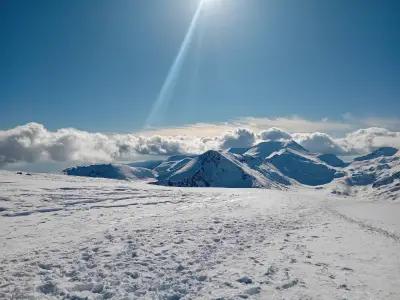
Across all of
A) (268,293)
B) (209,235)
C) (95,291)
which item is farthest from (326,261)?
(95,291)

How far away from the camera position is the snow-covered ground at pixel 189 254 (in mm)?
12977

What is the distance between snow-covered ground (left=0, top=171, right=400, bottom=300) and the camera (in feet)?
42.6

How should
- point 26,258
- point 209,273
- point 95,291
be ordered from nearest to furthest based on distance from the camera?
point 95,291, point 209,273, point 26,258

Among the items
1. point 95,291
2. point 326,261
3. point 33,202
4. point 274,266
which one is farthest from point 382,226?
point 33,202

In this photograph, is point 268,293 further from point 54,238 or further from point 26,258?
point 54,238

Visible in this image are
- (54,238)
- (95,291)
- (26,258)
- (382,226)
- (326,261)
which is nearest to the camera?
(95,291)

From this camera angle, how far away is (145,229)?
2239 cm

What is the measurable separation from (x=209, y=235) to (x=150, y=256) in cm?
552

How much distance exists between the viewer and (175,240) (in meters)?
19.9

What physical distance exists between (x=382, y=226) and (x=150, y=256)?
65.4 feet

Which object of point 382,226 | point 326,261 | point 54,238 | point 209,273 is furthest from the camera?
point 382,226

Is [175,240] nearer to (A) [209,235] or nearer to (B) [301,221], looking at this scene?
(A) [209,235]

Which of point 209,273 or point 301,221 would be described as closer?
point 209,273

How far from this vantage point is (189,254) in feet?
56.9
